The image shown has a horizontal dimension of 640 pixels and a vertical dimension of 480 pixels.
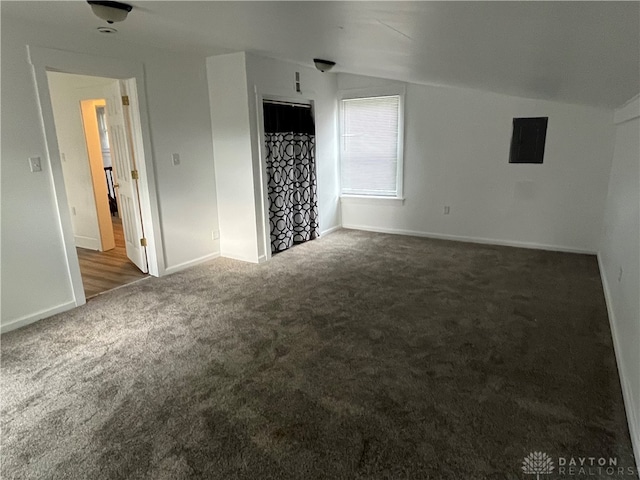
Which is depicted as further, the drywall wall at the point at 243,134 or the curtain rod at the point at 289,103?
the curtain rod at the point at 289,103

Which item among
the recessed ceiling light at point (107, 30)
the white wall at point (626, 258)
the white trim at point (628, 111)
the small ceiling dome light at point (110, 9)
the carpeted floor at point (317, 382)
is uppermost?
the recessed ceiling light at point (107, 30)

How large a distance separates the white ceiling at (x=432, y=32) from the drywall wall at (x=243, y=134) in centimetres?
68

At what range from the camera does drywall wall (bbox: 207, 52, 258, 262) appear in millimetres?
4258

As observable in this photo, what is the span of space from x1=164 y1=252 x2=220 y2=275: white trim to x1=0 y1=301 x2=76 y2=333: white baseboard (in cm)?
103

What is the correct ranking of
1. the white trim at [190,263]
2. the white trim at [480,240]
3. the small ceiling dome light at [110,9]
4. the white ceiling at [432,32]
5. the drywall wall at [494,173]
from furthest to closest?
the white trim at [480,240] → the drywall wall at [494,173] → the white trim at [190,263] → the small ceiling dome light at [110,9] → the white ceiling at [432,32]

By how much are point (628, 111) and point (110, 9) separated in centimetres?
396

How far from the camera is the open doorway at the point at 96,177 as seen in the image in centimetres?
413

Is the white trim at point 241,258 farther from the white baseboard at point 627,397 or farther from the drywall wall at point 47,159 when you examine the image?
the white baseboard at point 627,397

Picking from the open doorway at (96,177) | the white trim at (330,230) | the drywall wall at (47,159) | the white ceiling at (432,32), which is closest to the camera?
the white ceiling at (432,32)

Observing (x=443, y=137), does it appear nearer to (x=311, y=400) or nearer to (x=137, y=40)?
(x=137, y=40)

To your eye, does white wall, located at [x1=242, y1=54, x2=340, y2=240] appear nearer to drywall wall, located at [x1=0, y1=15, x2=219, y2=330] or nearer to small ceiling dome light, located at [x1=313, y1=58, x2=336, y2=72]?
drywall wall, located at [x1=0, y1=15, x2=219, y2=330]

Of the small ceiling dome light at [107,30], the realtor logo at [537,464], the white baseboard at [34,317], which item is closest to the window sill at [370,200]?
the small ceiling dome light at [107,30]

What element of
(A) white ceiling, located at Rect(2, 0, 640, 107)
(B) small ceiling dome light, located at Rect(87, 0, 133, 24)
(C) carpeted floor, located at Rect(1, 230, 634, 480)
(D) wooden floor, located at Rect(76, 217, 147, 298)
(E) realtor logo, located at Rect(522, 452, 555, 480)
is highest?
(B) small ceiling dome light, located at Rect(87, 0, 133, 24)

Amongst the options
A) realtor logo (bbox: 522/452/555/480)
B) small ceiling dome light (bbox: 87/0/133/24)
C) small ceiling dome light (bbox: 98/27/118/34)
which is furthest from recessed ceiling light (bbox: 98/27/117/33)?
realtor logo (bbox: 522/452/555/480)
